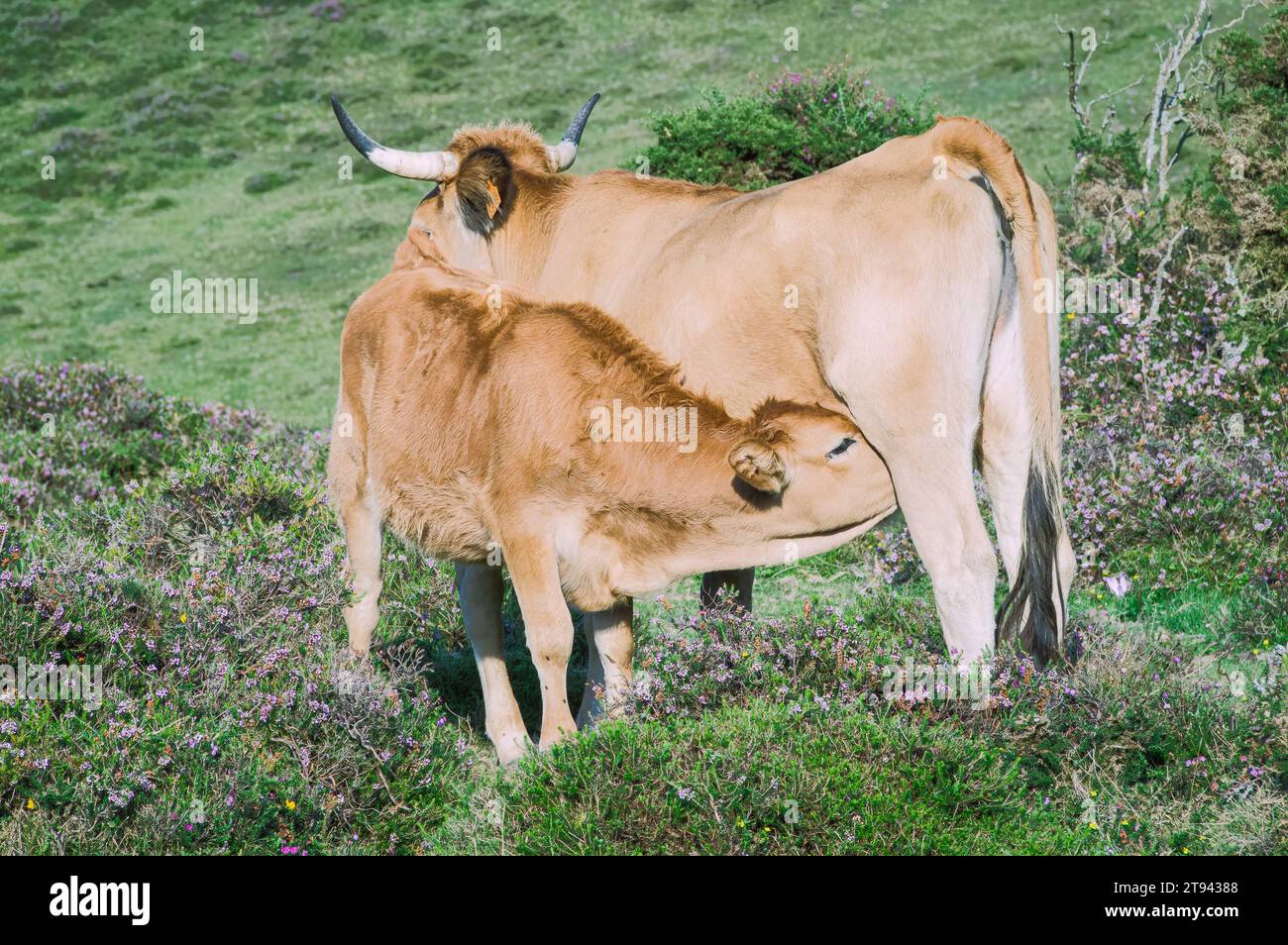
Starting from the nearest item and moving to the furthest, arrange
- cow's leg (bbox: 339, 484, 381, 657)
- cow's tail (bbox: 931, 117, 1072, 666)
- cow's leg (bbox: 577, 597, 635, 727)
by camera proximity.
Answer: cow's tail (bbox: 931, 117, 1072, 666) → cow's leg (bbox: 577, 597, 635, 727) → cow's leg (bbox: 339, 484, 381, 657)

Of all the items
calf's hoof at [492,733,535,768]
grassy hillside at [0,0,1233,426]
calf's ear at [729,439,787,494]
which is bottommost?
calf's hoof at [492,733,535,768]

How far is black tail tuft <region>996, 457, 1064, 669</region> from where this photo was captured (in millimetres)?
7043

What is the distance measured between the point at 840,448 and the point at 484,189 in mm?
3832

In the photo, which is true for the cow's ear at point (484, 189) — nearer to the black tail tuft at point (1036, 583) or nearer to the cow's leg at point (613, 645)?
the cow's leg at point (613, 645)

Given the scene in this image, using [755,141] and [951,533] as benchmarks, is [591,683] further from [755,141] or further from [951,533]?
[755,141]

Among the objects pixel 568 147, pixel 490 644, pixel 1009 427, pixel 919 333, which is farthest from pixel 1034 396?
pixel 568 147

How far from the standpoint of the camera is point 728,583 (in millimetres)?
7891

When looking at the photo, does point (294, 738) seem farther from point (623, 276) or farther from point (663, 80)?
point (663, 80)

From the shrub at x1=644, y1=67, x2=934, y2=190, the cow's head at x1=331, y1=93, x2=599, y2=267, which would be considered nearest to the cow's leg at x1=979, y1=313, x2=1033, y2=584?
the cow's head at x1=331, y1=93, x2=599, y2=267

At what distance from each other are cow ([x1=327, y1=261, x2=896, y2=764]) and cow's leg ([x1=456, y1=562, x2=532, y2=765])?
0.01 metres

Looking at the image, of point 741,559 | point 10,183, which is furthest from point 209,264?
point 741,559

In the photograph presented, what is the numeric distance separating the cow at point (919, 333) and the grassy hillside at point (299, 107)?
11.7 metres

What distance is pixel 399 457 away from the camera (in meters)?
7.28

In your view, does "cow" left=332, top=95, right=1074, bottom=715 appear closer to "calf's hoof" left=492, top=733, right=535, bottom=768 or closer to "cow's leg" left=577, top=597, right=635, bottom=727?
"cow's leg" left=577, top=597, right=635, bottom=727
